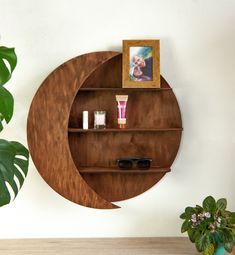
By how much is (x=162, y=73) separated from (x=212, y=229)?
3.99ft

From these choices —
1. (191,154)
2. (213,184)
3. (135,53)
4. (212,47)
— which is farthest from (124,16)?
(213,184)

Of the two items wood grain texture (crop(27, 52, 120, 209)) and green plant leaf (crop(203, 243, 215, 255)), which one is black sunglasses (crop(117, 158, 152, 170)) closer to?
wood grain texture (crop(27, 52, 120, 209))

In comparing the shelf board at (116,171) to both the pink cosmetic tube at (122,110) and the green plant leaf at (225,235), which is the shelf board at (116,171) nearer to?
the pink cosmetic tube at (122,110)

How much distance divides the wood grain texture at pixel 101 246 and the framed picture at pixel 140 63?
119 cm

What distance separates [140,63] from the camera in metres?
3.23

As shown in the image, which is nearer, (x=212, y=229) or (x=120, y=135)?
(x=212, y=229)

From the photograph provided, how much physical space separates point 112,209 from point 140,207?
0.73 ft

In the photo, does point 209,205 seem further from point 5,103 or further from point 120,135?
point 5,103

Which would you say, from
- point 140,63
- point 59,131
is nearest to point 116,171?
point 59,131

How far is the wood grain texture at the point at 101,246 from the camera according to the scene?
3.09 meters

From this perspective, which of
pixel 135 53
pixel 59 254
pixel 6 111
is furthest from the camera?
pixel 135 53

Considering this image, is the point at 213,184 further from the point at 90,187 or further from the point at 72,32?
the point at 72,32

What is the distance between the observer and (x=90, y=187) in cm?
326

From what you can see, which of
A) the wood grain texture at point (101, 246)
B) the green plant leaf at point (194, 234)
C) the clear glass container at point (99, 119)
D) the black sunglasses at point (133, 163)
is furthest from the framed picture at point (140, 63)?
the wood grain texture at point (101, 246)
